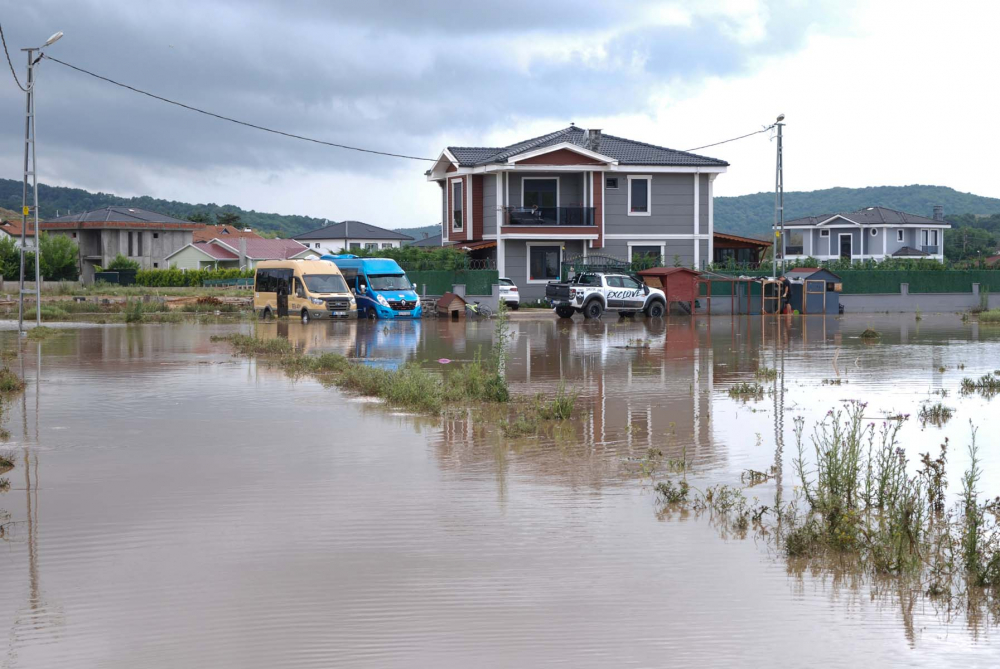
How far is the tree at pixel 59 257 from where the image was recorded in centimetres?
8000

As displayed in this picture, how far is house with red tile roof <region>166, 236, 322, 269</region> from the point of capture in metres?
93.4

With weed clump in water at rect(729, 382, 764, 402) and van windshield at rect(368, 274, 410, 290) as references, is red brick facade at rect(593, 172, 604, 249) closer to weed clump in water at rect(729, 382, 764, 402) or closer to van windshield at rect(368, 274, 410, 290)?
van windshield at rect(368, 274, 410, 290)

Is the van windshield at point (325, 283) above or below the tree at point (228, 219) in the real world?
below

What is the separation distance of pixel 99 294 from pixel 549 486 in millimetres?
54193

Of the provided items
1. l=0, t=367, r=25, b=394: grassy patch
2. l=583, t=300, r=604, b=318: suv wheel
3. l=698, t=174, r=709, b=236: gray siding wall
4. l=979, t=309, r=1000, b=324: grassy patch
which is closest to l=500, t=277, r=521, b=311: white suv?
l=583, t=300, r=604, b=318: suv wheel

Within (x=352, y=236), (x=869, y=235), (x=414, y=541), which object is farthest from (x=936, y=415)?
(x=352, y=236)

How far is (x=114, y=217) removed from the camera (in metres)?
90.6

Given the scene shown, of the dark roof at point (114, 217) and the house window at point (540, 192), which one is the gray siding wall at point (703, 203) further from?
the dark roof at point (114, 217)

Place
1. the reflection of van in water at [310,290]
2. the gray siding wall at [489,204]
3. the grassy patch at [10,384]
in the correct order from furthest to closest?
the gray siding wall at [489,204], the reflection of van in water at [310,290], the grassy patch at [10,384]

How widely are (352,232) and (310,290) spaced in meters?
76.8

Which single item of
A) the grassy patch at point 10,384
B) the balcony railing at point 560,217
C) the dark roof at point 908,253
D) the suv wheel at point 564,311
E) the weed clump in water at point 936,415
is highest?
the dark roof at point 908,253

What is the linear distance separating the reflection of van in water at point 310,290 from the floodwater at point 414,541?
69.7 feet

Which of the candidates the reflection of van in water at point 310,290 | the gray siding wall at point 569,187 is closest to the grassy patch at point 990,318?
the gray siding wall at point 569,187

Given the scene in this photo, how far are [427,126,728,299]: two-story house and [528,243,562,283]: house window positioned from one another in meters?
0.05
